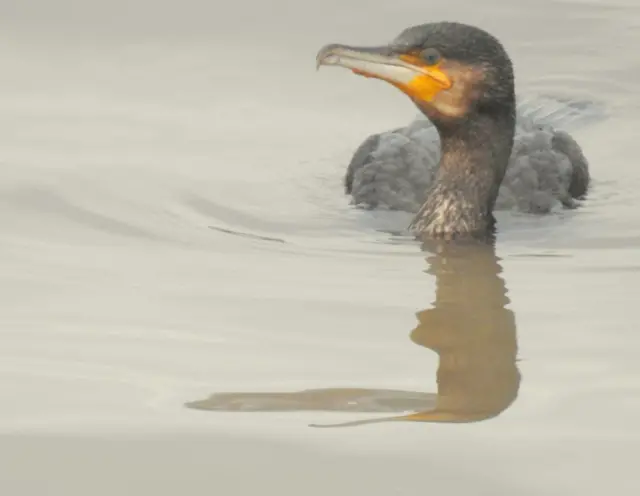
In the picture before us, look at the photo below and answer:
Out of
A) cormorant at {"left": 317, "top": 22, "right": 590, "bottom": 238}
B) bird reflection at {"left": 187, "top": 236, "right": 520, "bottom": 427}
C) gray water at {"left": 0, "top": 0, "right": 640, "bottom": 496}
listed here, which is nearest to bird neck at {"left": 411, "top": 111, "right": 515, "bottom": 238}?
cormorant at {"left": 317, "top": 22, "right": 590, "bottom": 238}

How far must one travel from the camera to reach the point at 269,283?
6.52 meters

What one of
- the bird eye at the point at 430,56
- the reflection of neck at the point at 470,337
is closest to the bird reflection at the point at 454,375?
the reflection of neck at the point at 470,337

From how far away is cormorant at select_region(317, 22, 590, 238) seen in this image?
24.7ft

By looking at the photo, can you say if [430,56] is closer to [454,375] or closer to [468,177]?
[468,177]

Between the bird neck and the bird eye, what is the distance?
1.35ft

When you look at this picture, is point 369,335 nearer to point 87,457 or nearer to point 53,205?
point 87,457

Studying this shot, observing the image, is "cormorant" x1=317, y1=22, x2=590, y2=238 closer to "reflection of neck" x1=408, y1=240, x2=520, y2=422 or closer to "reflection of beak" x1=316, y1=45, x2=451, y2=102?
"reflection of beak" x1=316, y1=45, x2=451, y2=102

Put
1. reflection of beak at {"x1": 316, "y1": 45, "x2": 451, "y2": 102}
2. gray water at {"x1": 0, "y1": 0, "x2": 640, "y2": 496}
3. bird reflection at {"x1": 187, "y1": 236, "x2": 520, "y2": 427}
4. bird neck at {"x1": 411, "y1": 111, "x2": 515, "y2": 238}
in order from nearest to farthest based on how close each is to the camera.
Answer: gray water at {"x1": 0, "y1": 0, "x2": 640, "y2": 496} → bird reflection at {"x1": 187, "y1": 236, "x2": 520, "y2": 427} → reflection of beak at {"x1": 316, "y1": 45, "x2": 451, "y2": 102} → bird neck at {"x1": 411, "y1": 111, "x2": 515, "y2": 238}

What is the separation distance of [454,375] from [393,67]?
2306 millimetres

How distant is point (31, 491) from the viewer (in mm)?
4531

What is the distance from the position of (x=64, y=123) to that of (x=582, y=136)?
2832mm

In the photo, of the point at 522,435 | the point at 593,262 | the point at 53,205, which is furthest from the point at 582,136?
the point at 522,435

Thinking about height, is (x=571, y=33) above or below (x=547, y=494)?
above

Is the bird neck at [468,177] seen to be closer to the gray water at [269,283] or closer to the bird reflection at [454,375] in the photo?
the gray water at [269,283]
